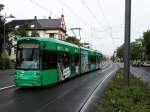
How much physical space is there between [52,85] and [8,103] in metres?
9.16

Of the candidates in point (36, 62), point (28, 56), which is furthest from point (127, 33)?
point (28, 56)

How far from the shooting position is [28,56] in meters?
20.2

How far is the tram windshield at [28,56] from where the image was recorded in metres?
20.1

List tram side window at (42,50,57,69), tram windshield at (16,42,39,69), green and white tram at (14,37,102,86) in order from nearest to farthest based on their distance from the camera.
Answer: green and white tram at (14,37,102,86), tram windshield at (16,42,39,69), tram side window at (42,50,57,69)

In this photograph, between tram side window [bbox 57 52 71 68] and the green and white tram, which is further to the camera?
tram side window [bbox 57 52 71 68]

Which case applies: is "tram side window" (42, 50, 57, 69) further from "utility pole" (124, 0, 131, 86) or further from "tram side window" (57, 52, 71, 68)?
"utility pole" (124, 0, 131, 86)

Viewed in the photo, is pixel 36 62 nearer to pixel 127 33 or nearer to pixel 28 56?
pixel 28 56

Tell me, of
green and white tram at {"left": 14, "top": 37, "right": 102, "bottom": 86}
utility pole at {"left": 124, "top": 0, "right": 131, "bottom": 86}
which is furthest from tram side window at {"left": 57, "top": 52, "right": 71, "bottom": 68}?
utility pole at {"left": 124, "top": 0, "right": 131, "bottom": 86}

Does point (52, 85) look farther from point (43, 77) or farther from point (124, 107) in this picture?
point (124, 107)

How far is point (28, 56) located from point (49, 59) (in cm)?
165

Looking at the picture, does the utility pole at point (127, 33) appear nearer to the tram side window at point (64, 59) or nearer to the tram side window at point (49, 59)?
the tram side window at point (49, 59)

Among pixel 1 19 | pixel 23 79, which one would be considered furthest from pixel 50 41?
pixel 1 19

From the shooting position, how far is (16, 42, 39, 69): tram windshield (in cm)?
2012

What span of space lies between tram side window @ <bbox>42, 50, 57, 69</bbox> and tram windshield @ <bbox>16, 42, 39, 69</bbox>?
51cm
